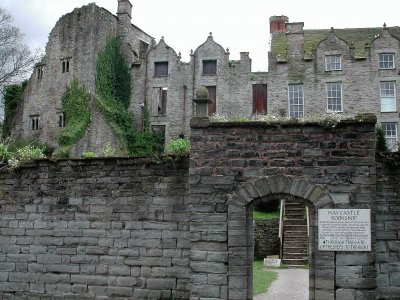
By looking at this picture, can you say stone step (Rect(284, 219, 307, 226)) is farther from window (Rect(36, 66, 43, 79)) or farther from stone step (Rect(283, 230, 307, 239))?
window (Rect(36, 66, 43, 79))

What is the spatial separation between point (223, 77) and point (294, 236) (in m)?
18.4

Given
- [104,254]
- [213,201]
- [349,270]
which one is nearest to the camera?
[349,270]

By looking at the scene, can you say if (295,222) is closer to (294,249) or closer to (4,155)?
(294,249)

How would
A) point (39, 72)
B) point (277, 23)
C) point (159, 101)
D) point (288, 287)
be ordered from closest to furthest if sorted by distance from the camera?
point (288, 287), point (159, 101), point (39, 72), point (277, 23)

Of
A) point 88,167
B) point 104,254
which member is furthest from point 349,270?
point 88,167

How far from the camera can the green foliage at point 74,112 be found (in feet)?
118

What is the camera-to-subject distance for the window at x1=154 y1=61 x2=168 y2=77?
39.8 metres

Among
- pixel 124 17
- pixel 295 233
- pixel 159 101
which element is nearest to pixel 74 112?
pixel 159 101

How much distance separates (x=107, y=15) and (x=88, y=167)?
3133cm

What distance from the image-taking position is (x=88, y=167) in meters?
10.7

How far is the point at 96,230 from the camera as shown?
10.5 metres

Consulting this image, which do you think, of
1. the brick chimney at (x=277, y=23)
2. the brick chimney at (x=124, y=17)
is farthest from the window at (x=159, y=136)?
the brick chimney at (x=277, y=23)

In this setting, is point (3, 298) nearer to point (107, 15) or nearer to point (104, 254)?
point (104, 254)

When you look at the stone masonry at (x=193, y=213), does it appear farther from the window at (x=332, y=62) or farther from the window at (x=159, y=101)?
the window at (x=332, y=62)
